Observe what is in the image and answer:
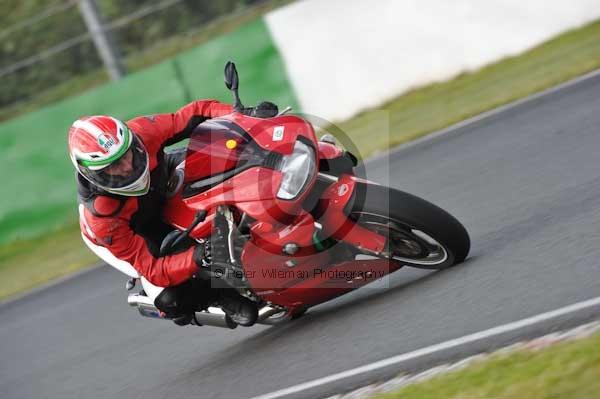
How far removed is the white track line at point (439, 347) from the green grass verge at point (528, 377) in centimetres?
34

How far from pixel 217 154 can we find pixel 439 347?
1.68 m

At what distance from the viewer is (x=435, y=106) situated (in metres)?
11.1

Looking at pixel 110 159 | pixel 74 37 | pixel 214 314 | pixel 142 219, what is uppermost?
pixel 74 37

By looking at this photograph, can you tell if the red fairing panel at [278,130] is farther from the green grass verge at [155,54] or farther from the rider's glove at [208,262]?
the green grass verge at [155,54]

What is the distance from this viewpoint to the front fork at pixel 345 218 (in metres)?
5.07

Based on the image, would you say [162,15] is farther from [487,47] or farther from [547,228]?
[547,228]

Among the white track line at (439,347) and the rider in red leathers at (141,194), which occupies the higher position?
the rider in red leathers at (141,194)

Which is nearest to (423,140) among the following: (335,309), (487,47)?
(487,47)

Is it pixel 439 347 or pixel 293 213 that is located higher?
pixel 293 213

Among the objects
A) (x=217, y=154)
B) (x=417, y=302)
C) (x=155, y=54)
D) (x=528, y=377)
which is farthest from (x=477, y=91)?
(x=528, y=377)

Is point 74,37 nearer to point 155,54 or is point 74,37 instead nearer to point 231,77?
point 155,54

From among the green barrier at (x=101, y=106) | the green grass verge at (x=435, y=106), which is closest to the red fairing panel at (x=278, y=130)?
the green grass verge at (x=435, y=106)

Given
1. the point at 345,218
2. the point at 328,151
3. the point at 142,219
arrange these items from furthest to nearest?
the point at 142,219 < the point at 328,151 < the point at 345,218

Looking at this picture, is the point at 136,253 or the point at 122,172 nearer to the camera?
the point at 122,172
